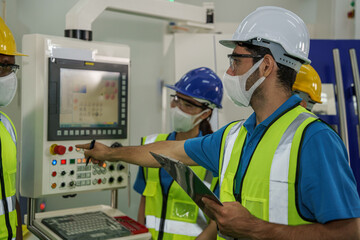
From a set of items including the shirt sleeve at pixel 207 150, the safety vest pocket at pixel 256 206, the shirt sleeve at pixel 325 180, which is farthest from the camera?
the shirt sleeve at pixel 207 150

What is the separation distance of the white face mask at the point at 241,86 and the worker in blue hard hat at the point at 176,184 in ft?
2.12

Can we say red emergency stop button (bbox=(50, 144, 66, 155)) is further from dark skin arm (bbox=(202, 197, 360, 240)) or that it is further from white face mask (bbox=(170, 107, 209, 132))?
dark skin arm (bbox=(202, 197, 360, 240))

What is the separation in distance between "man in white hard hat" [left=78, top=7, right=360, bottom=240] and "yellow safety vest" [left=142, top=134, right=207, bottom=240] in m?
0.52

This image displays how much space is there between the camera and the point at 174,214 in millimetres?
1932

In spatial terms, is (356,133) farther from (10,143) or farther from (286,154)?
(10,143)

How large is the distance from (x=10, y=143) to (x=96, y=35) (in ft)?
4.37

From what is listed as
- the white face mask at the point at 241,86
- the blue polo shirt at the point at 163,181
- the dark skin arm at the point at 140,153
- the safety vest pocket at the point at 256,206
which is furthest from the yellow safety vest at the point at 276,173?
the blue polo shirt at the point at 163,181

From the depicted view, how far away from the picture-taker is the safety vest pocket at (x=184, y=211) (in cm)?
191

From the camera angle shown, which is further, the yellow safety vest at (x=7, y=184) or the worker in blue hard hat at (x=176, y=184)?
the worker in blue hard hat at (x=176, y=184)

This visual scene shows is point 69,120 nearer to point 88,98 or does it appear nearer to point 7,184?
point 88,98

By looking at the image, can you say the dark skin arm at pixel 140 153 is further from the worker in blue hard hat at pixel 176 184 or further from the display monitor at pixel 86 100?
the worker in blue hard hat at pixel 176 184

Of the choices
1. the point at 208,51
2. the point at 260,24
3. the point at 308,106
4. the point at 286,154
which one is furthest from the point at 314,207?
the point at 208,51

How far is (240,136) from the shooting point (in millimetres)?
1339

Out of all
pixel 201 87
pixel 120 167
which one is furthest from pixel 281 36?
Answer: pixel 120 167
